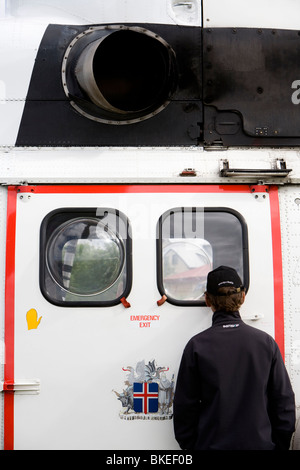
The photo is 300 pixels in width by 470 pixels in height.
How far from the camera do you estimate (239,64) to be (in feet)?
12.1

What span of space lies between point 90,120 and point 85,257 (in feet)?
2.92

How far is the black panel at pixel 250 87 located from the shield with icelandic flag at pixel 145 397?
1600mm

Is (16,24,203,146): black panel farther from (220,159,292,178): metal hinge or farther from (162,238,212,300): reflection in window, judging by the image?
(162,238,212,300): reflection in window

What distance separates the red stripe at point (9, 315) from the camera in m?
3.43

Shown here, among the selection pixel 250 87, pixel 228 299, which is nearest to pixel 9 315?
pixel 228 299

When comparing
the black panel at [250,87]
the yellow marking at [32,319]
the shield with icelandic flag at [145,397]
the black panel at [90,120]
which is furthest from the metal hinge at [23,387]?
the black panel at [250,87]

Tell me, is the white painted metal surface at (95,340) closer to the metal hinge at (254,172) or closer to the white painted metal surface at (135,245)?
the white painted metal surface at (135,245)

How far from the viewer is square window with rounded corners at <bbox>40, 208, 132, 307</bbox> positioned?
351 centimetres

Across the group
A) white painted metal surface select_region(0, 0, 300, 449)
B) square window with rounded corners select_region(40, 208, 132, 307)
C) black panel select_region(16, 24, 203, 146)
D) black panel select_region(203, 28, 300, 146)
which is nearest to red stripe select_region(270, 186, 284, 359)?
white painted metal surface select_region(0, 0, 300, 449)

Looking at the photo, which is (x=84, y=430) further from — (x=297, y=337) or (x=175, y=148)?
(x=175, y=148)

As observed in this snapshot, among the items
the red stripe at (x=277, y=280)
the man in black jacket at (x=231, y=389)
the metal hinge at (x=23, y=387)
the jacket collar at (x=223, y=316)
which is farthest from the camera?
the red stripe at (x=277, y=280)
